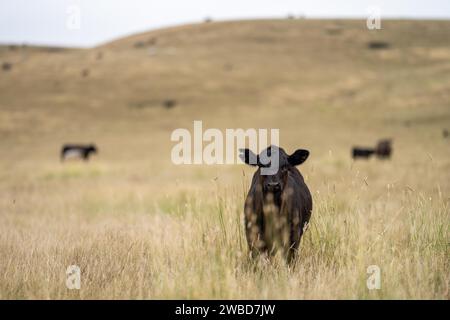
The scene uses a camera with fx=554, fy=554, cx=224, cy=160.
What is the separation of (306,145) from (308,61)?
1525 inches

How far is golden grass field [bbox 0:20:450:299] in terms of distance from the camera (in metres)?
5.68

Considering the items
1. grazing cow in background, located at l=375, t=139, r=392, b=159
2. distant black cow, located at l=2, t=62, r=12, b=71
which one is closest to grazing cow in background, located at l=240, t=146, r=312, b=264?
grazing cow in background, located at l=375, t=139, r=392, b=159

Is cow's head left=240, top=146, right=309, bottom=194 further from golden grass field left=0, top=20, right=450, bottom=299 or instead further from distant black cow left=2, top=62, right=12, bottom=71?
distant black cow left=2, top=62, right=12, bottom=71

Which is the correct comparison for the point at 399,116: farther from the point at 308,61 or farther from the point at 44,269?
the point at 44,269

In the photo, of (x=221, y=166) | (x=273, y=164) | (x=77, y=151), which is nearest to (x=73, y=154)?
(x=77, y=151)

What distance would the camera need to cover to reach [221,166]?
77.7 ft

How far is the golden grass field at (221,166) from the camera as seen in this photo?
18.6 feet

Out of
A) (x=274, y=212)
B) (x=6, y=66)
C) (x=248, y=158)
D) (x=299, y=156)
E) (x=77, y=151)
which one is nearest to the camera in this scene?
(x=274, y=212)

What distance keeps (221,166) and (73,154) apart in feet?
53.1

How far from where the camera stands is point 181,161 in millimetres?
29047

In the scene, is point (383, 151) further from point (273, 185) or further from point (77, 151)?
point (273, 185)

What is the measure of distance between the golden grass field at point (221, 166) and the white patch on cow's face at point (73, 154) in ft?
4.40

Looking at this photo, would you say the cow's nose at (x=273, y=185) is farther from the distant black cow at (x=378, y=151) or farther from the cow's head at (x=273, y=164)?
the distant black cow at (x=378, y=151)
